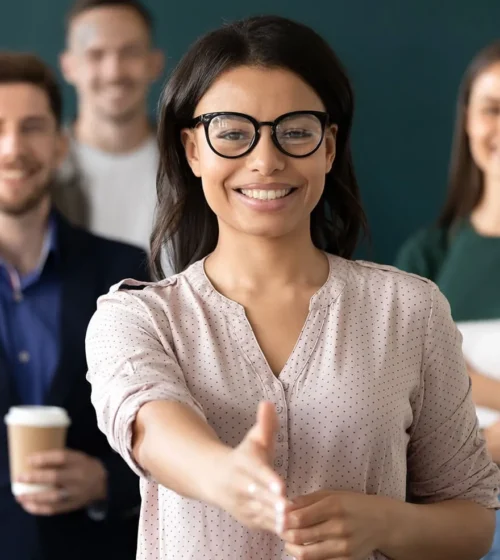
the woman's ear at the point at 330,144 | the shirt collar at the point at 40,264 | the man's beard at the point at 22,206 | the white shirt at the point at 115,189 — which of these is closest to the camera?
the woman's ear at the point at 330,144

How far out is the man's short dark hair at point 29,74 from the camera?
7.98 feet

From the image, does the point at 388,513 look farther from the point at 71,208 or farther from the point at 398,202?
the point at 398,202

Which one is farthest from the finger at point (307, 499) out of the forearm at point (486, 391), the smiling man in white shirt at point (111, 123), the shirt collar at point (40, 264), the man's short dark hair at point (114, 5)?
the man's short dark hair at point (114, 5)


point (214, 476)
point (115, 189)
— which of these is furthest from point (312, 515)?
point (115, 189)

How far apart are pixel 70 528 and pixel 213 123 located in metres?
1.16

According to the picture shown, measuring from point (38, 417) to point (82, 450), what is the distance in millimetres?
206

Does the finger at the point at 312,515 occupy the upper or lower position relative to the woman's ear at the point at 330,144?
lower

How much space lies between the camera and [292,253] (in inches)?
50.6

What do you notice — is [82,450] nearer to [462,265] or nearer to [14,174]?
[14,174]

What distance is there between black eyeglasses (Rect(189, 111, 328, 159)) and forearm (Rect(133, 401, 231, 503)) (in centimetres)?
30

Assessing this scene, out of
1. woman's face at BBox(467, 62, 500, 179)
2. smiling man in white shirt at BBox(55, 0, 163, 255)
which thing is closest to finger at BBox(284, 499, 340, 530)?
woman's face at BBox(467, 62, 500, 179)

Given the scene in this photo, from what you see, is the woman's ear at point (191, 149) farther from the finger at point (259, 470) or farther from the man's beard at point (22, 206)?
the man's beard at point (22, 206)

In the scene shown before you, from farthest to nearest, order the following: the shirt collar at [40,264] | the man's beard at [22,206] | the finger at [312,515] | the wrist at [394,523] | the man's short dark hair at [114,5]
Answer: the man's short dark hair at [114,5] → the man's beard at [22,206] → the shirt collar at [40,264] → the wrist at [394,523] → the finger at [312,515]

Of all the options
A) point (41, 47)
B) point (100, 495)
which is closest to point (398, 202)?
point (41, 47)
